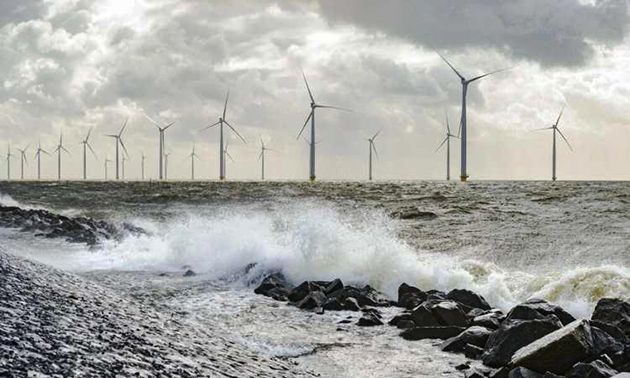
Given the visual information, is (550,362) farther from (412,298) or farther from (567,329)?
(412,298)

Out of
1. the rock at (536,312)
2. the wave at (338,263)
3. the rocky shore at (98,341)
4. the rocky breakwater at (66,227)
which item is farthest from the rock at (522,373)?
Answer: the rocky breakwater at (66,227)

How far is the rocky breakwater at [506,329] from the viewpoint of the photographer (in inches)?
305

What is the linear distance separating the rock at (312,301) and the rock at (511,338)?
4.30 meters

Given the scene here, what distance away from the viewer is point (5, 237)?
26.7 m

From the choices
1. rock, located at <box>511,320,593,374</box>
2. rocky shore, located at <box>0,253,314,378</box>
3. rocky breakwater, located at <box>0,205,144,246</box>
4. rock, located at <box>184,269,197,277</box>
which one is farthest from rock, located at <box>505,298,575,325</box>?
rocky breakwater, located at <box>0,205,144,246</box>

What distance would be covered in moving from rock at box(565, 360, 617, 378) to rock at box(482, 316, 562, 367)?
3.18 feet

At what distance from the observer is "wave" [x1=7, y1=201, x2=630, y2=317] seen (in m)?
12.6

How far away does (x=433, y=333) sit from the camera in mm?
10109

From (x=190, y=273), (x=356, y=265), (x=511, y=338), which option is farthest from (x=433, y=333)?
(x=190, y=273)

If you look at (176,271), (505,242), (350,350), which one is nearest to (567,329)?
(350,350)

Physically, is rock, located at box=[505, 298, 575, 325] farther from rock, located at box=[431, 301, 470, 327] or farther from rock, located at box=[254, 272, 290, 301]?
rock, located at box=[254, 272, 290, 301]

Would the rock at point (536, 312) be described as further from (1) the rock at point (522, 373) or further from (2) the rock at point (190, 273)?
(2) the rock at point (190, 273)

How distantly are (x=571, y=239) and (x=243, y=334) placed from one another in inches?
574

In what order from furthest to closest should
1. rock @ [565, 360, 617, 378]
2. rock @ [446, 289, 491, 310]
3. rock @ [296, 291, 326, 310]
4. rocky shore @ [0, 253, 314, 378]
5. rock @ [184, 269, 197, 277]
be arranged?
rock @ [184, 269, 197, 277]
rock @ [296, 291, 326, 310]
rock @ [446, 289, 491, 310]
rock @ [565, 360, 617, 378]
rocky shore @ [0, 253, 314, 378]
